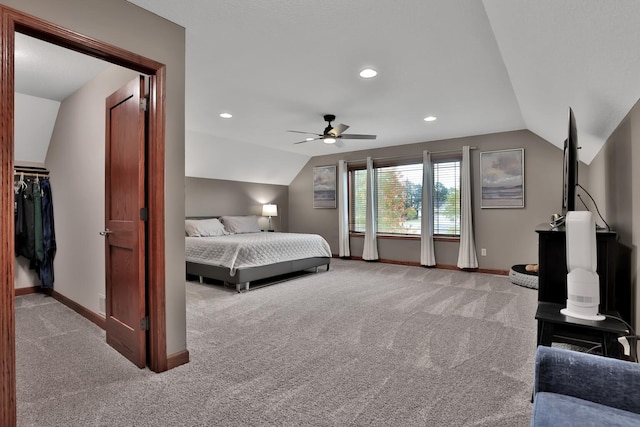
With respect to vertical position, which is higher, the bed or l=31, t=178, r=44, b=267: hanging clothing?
l=31, t=178, r=44, b=267: hanging clothing

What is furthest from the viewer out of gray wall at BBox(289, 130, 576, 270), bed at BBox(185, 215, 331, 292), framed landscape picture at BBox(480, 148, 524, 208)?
framed landscape picture at BBox(480, 148, 524, 208)

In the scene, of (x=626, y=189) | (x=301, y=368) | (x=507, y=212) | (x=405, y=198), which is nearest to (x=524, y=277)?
(x=507, y=212)

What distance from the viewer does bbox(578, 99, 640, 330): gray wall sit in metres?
2.03

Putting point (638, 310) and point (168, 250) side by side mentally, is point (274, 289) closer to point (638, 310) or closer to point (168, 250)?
point (168, 250)

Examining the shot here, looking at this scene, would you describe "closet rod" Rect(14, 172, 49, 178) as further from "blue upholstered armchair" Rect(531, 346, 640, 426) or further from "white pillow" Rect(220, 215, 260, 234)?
"blue upholstered armchair" Rect(531, 346, 640, 426)

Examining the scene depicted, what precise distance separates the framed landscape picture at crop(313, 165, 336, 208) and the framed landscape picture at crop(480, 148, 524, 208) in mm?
3122

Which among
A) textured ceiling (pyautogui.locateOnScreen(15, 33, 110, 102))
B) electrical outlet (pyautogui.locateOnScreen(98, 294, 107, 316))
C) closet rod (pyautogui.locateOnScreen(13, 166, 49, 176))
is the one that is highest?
textured ceiling (pyautogui.locateOnScreen(15, 33, 110, 102))

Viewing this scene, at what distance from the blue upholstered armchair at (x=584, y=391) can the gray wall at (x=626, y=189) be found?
129 centimetres

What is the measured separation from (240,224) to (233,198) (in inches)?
31.1

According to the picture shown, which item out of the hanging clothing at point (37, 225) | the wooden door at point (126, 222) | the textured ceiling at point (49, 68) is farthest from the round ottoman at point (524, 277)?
the hanging clothing at point (37, 225)

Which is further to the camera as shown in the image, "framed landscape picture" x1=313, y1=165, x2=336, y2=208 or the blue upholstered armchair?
"framed landscape picture" x1=313, y1=165, x2=336, y2=208

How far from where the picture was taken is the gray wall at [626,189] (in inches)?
79.9

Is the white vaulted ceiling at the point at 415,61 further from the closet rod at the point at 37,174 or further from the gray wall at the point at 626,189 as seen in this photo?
the closet rod at the point at 37,174

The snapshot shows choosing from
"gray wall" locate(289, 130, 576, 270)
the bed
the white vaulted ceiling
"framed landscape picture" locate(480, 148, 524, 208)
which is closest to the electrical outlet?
the bed
